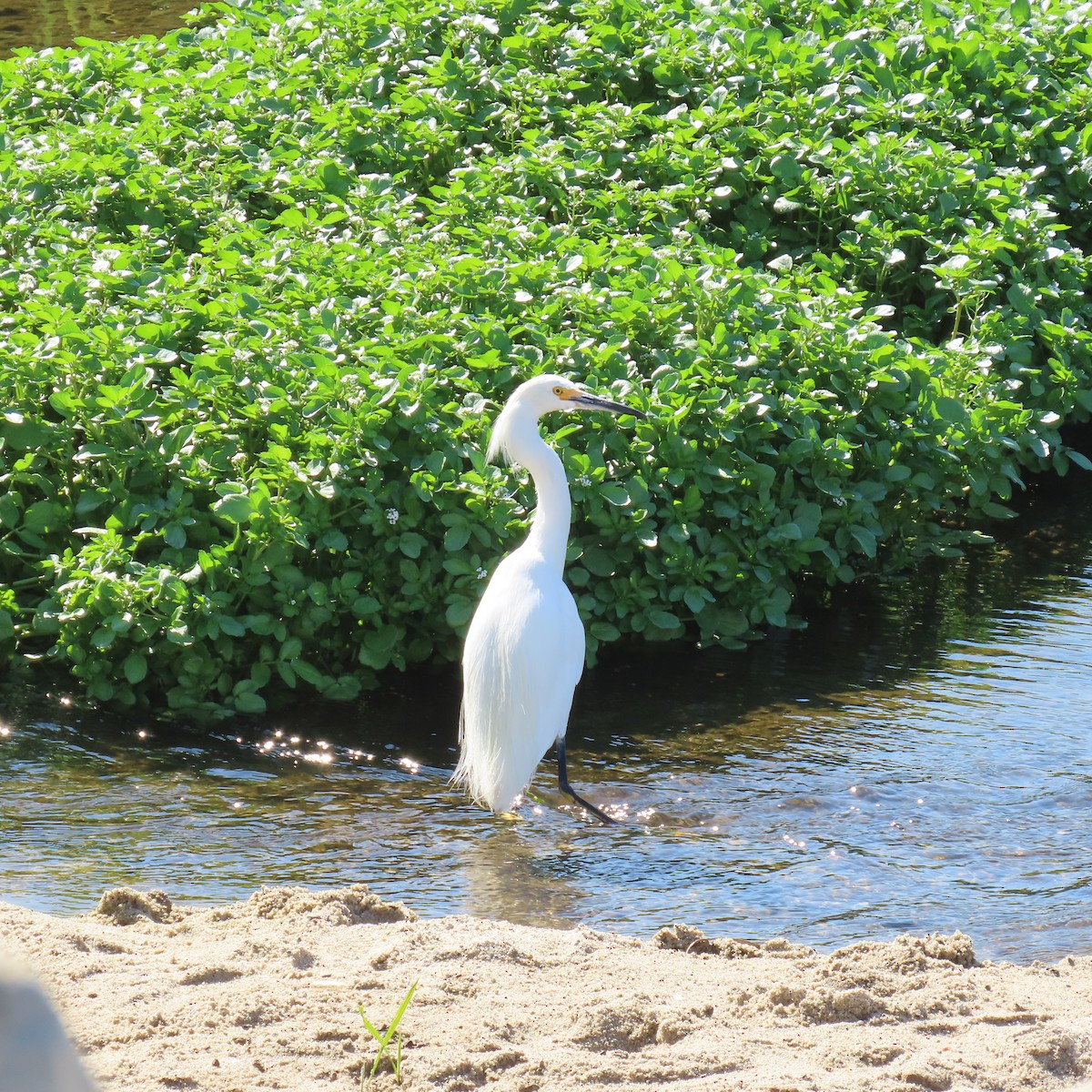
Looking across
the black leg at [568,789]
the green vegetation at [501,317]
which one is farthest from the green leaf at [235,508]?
the black leg at [568,789]

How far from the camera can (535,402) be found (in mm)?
5621

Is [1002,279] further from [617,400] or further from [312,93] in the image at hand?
[312,93]

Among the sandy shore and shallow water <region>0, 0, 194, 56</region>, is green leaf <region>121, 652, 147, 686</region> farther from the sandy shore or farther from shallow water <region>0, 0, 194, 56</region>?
shallow water <region>0, 0, 194, 56</region>

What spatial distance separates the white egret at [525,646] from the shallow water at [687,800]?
0.21 meters

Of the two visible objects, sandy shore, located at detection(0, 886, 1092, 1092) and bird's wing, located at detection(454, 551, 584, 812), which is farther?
bird's wing, located at detection(454, 551, 584, 812)

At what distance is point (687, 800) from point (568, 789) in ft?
1.36

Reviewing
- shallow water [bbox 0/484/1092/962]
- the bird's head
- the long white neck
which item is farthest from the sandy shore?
the bird's head

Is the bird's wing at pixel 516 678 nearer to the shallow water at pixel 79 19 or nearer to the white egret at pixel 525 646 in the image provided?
the white egret at pixel 525 646

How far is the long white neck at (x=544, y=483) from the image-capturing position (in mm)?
5562

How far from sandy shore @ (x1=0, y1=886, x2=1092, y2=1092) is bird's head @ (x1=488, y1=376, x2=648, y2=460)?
213 centimetres

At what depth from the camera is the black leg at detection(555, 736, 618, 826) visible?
17.2 ft

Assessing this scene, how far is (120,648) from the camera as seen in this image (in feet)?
18.9

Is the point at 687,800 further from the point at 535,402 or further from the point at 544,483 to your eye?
the point at 535,402

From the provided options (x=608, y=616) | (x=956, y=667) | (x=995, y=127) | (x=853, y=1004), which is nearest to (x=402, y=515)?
(x=608, y=616)
